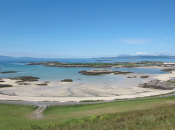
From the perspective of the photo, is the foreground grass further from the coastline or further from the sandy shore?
the sandy shore

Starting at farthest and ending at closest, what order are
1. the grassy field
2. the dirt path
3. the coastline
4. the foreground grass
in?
the coastline
the dirt path
the grassy field
the foreground grass

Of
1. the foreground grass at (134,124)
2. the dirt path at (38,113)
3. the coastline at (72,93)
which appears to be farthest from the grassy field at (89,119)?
the coastline at (72,93)

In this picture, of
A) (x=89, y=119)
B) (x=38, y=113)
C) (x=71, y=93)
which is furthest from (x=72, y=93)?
(x=89, y=119)

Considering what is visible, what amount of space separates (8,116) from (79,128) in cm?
969

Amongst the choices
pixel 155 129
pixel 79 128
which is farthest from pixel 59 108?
pixel 155 129

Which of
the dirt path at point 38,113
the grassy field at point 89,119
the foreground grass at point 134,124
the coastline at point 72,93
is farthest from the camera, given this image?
the coastline at point 72,93

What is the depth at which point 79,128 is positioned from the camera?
9438 millimetres

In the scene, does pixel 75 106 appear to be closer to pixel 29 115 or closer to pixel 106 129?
pixel 29 115

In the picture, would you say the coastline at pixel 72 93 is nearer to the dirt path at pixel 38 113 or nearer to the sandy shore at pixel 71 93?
the sandy shore at pixel 71 93

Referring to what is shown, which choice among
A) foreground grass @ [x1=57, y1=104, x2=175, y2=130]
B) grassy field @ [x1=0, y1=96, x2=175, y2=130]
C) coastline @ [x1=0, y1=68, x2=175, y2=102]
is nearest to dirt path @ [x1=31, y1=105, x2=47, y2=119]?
grassy field @ [x1=0, y1=96, x2=175, y2=130]

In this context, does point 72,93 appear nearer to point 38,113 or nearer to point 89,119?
point 38,113

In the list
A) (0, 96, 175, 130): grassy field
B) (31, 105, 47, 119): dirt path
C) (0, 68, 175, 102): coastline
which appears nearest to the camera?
(0, 96, 175, 130): grassy field

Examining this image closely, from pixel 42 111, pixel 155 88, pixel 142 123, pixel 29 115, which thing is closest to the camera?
pixel 142 123

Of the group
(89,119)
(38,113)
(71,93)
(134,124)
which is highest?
(134,124)
